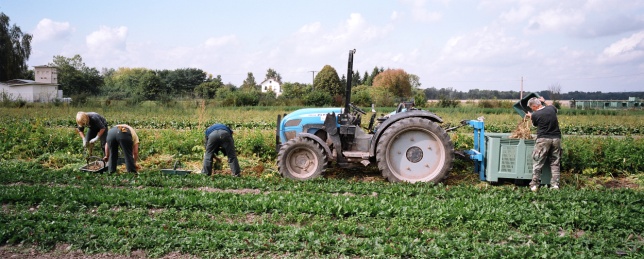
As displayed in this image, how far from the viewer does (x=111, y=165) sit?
9.18m

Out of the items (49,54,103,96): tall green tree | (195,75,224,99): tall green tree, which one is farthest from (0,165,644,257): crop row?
(49,54,103,96): tall green tree

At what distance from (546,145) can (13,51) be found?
6278cm

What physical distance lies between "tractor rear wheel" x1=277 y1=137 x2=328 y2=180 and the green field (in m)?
0.29

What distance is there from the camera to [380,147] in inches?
336

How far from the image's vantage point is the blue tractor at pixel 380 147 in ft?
28.0

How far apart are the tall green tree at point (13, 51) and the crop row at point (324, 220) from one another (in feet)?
180

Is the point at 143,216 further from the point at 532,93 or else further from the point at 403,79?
the point at 403,79

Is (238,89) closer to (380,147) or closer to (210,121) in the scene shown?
(210,121)

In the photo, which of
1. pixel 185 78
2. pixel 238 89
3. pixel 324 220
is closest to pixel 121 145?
pixel 324 220

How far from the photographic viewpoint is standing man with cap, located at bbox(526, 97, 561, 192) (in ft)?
27.2

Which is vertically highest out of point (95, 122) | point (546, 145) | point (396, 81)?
point (396, 81)

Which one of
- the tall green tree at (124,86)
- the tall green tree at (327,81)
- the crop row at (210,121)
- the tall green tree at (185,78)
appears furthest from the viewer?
the tall green tree at (185,78)

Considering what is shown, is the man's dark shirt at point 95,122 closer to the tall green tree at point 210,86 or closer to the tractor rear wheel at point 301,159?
the tractor rear wheel at point 301,159

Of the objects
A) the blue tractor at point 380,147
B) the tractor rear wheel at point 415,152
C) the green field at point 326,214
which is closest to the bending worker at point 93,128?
the green field at point 326,214
